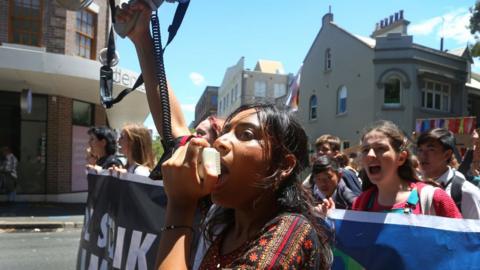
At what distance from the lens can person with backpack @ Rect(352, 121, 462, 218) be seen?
2691 mm

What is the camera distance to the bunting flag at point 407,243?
2.16 meters

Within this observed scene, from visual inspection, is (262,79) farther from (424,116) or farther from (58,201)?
(58,201)

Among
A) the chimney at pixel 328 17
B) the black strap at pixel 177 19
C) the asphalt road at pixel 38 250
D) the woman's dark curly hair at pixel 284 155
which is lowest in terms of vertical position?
the asphalt road at pixel 38 250

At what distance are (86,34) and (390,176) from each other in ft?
45.4

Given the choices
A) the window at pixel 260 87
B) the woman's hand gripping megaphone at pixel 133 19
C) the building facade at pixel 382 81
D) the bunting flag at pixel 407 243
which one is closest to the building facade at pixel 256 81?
the window at pixel 260 87

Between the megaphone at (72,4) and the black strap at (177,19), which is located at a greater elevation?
the megaphone at (72,4)

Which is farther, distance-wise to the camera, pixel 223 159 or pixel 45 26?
pixel 45 26

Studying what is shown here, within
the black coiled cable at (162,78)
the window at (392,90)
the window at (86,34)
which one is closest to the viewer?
the black coiled cable at (162,78)

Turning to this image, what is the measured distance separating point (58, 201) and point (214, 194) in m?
14.2

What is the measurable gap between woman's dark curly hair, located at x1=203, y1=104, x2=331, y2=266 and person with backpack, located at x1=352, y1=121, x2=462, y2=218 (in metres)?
1.46

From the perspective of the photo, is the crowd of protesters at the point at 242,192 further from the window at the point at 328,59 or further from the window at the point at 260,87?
the window at the point at 260,87

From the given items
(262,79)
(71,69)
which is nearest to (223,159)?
(71,69)

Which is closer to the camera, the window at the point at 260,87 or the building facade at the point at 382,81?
the building facade at the point at 382,81

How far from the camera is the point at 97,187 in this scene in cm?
382
